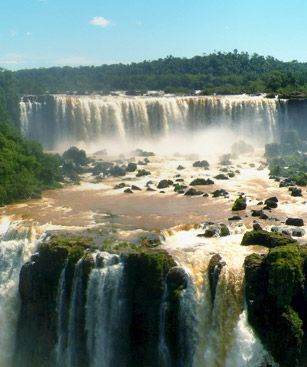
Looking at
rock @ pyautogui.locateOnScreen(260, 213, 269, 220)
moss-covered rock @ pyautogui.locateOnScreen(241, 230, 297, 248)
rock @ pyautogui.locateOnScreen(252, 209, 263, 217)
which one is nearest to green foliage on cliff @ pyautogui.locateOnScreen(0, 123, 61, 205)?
rock @ pyautogui.locateOnScreen(252, 209, 263, 217)

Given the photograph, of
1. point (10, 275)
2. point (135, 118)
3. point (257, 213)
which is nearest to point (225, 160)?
point (135, 118)

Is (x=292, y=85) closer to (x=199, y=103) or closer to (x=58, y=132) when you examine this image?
(x=199, y=103)

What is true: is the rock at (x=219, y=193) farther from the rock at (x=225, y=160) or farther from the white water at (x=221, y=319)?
the white water at (x=221, y=319)

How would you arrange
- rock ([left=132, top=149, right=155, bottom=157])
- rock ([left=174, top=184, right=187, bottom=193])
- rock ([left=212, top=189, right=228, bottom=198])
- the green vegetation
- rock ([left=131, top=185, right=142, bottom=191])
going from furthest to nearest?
the green vegetation → rock ([left=132, top=149, right=155, bottom=157]) → rock ([left=131, top=185, right=142, bottom=191]) → rock ([left=174, top=184, right=187, bottom=193]) → rock ([left=212, top=189, right=228, bottom=198])

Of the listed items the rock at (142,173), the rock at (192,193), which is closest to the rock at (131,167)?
the rock at (142,173)

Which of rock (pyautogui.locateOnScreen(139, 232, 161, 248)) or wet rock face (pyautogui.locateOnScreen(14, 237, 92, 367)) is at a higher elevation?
rock (pyautogui.locateOnScreen(139, 232, 161, 248))

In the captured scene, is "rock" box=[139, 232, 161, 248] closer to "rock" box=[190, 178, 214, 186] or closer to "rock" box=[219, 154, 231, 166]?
"rock" box=[190, 178, 214, 186]

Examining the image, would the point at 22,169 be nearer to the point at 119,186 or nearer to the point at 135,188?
the point at 119,186
